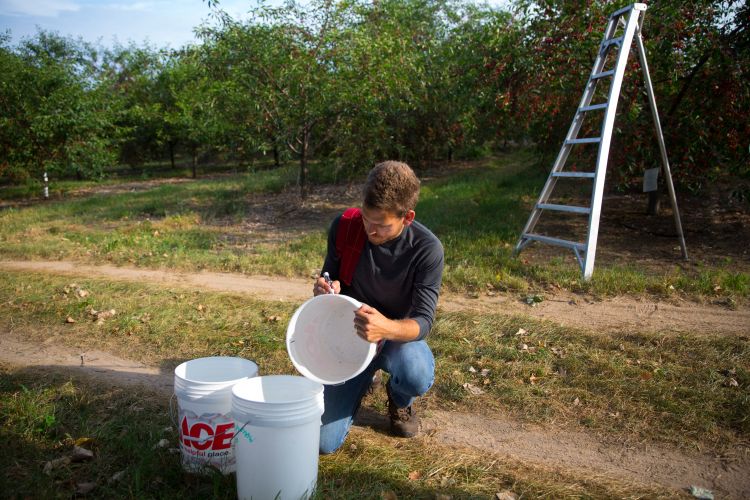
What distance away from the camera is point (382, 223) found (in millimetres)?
2914

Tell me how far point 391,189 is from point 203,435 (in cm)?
149

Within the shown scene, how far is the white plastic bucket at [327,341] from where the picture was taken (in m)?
2.88

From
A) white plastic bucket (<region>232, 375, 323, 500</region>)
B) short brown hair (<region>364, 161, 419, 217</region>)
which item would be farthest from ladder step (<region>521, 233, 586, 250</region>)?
Result: white plastic bucket (<region>232, 375, 323, 500</region>)

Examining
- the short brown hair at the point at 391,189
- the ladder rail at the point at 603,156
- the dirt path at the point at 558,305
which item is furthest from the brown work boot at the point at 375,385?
the ladder rail at the point at 603,156

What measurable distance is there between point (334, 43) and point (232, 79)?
81.8 inches

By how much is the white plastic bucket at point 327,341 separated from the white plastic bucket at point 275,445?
1.19 feet

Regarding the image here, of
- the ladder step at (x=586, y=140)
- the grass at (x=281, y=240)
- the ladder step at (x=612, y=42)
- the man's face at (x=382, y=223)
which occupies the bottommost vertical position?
the grass at (x=281, y=240)

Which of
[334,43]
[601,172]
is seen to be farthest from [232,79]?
[601,172]

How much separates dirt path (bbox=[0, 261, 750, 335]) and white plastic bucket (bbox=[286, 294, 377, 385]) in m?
2.40

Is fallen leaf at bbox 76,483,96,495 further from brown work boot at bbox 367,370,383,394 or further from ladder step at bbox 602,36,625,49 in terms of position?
ladder step at bbox 602,36,625,49

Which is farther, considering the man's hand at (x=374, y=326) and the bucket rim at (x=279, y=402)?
the man's hand at (x=374, y=326)

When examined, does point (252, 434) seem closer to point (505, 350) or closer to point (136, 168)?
point (505, 350)

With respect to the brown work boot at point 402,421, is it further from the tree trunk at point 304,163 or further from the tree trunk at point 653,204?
the tree trunk at point 304,163

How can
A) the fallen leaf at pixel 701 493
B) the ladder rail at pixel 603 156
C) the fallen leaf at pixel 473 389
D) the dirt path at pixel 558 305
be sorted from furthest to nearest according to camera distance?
the ladder rail at pixel 603 156 → the dirt path at pixel 558 305 → the fallen leaf at pixel 473 389 → the fallen leaf at pixel 701 493
